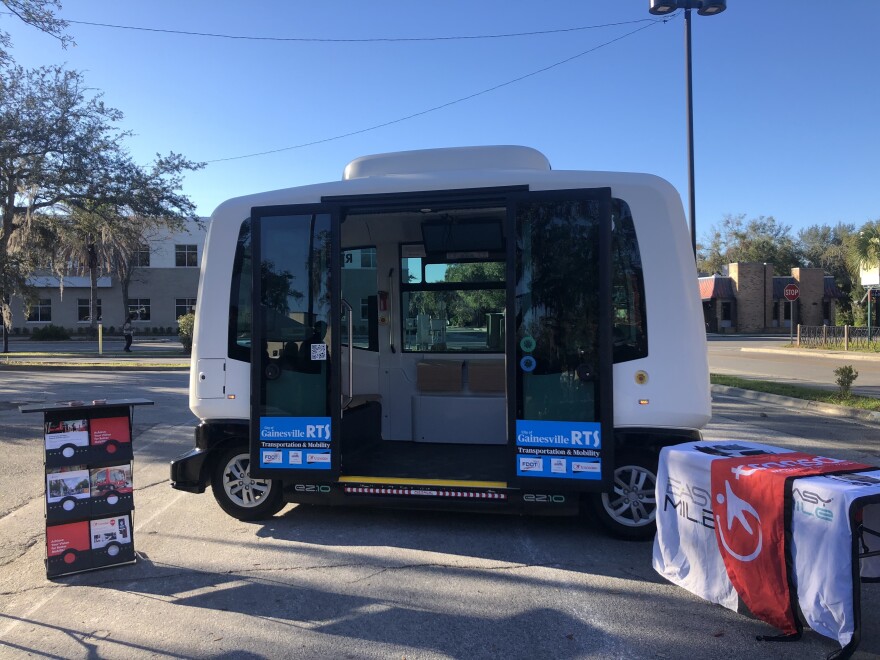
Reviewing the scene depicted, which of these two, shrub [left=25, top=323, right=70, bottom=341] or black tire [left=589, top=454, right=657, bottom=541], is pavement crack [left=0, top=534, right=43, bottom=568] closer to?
black tire [left=589, top=454, right=657, bottom=541]

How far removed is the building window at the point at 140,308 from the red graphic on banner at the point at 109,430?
50.0m

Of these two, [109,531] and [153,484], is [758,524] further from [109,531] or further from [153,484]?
[153,484]

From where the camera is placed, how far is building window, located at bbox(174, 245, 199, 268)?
4931cm

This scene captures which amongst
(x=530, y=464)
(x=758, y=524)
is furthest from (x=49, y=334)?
(x=758, y=524)

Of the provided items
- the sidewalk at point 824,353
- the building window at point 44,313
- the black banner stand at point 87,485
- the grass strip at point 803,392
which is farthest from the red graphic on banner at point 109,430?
the building window at point 44,313

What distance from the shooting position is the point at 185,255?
4953cm

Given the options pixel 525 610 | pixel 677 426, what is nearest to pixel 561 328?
pixel 677 426

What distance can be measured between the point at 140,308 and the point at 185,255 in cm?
566

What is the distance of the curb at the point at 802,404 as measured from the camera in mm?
11102

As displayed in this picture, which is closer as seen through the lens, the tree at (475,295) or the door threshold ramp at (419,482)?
the door threshold ramp at (419,482)

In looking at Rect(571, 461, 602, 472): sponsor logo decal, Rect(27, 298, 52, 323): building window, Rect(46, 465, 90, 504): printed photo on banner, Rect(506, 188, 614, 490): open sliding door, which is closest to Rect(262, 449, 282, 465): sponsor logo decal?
Rect(46, 465, 90, 504): printed photo on banner

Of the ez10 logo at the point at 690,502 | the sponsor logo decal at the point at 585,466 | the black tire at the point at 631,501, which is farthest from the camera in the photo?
the black tire at the point at 631,501

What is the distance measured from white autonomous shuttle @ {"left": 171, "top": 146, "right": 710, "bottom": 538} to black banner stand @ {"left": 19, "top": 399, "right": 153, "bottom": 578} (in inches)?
31.9

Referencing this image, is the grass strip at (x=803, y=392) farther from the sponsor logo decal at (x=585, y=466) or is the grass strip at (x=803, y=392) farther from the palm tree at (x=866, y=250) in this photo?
the palm tree at (x=866, y=250)
